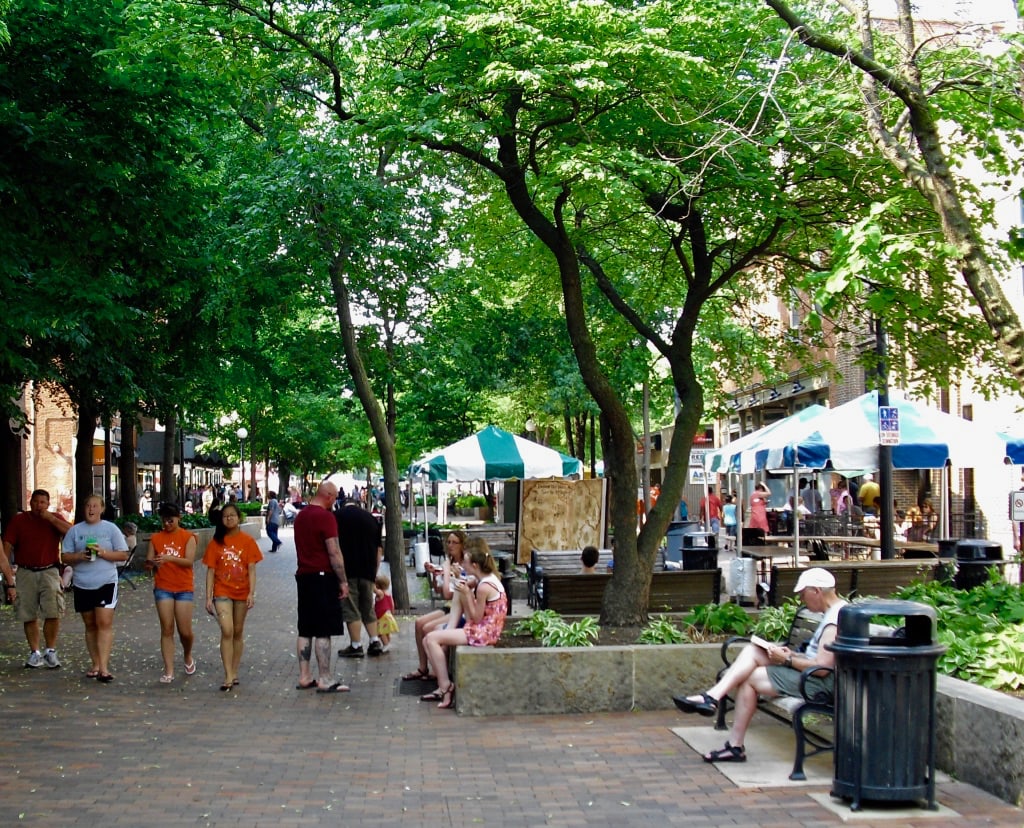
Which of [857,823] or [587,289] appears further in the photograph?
[587,289]

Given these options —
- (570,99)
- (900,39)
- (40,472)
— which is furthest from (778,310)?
(900,39)

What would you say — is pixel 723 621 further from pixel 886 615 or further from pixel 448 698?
pixel 886 615

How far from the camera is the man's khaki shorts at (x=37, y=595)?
12.1 metres

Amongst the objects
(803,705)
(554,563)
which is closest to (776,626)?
(803,705)

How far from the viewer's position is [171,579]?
1157cm

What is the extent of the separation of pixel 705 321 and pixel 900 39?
995 centimetres

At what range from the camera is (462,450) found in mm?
A: 21422

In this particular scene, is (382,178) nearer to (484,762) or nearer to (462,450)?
(462,450)

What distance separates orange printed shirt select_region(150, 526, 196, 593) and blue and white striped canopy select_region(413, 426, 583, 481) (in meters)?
9.35

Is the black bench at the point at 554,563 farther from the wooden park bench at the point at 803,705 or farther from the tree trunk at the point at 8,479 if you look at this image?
the tree trunk at the point at 8,479

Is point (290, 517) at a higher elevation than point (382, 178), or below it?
below

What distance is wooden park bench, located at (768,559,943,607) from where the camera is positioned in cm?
1346

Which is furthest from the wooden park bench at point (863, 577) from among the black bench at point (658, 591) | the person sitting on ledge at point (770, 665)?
the person sitting on ledge at point (770, 665)

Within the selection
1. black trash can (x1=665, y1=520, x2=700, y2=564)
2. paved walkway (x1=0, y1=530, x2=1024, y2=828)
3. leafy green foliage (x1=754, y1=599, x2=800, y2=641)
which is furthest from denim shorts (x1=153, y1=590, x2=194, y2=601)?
black trash can (x1=665, y1=520, x2=700, y2=564)
